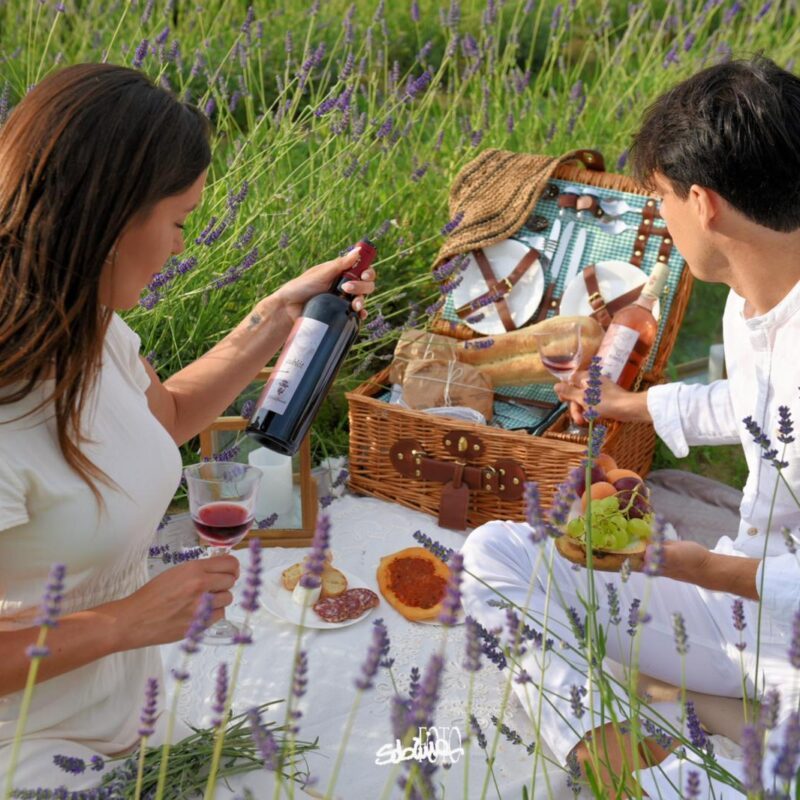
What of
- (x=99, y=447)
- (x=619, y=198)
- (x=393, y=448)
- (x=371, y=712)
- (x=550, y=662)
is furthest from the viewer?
(x=619, y=198)

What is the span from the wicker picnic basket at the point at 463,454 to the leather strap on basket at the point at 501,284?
0.46 metres

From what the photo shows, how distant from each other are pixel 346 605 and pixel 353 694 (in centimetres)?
25

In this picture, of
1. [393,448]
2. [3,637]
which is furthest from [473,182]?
[3,637]

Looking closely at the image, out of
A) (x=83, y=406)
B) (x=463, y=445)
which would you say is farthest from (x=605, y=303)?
(x=83, y=406)

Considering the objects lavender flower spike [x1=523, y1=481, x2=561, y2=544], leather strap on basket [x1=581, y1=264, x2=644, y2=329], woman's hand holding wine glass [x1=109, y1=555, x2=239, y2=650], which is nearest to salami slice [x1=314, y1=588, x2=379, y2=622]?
woman's hand holding wine glass [x1=109, y1=555, x2=239, y2=650]

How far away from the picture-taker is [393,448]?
3074mm

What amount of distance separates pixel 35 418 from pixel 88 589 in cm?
31

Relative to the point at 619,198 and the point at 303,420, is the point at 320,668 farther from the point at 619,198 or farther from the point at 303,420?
the point at 619,198

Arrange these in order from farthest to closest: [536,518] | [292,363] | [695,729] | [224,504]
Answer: [292,363], [224,504], [695,729], [536,518]

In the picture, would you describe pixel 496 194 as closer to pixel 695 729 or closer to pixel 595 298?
pixel 595 298

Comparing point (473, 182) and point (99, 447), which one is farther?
point (473, 182)

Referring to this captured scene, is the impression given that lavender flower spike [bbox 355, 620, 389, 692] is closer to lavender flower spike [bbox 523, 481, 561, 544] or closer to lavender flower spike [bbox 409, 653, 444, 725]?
lavender flower spike [bbox 409, 653, 444, 725]

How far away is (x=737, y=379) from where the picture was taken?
243 cm

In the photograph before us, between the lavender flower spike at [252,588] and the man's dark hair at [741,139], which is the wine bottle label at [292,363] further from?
the lavender flower spike at [252,588]
